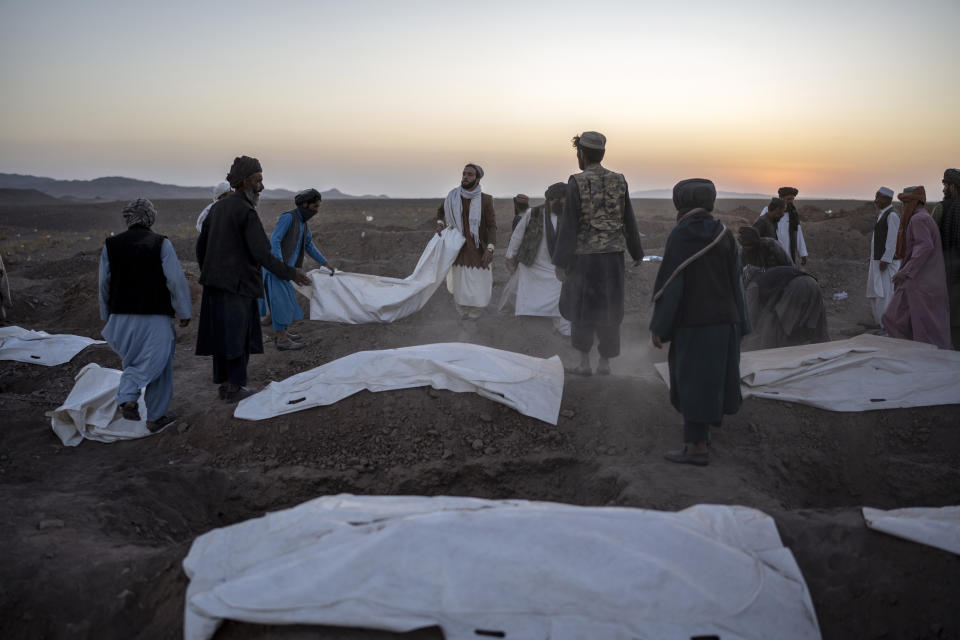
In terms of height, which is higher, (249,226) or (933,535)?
(249,226)

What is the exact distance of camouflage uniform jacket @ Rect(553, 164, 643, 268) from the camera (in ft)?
14.8

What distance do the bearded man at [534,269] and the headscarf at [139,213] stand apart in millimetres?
3786

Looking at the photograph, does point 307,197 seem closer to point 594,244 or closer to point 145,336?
point 145,336

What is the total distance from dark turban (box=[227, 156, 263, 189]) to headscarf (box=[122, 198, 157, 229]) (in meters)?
0.58

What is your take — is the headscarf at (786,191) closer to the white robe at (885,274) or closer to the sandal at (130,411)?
the white robe at (885,274)

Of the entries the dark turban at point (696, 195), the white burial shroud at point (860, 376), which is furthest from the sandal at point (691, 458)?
the dark turban at point (696, 195)

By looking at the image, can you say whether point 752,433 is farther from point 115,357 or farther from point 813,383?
point 115,357

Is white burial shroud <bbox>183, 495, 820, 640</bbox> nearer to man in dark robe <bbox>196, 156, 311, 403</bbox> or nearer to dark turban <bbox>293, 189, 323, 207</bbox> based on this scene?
man in dark robe <bbox>196, 156, 311, 403</bbox>

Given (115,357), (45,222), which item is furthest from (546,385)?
(45,222)

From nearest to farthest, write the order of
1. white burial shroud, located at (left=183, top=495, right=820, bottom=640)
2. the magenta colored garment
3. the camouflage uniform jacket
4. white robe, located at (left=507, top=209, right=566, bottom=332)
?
1. white burial shroud, located at (left=183, top=495, right=820, bottom=640)
2. the camouflage uniform jacket
3. the magenta colored garment
4. white robe, located at (left=507, top=209, right=566, bottom=332)

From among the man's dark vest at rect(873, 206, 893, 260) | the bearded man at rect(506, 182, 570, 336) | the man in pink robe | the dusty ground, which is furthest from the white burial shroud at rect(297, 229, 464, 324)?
the man's dark vest at rect(873, 206, 893, 260)

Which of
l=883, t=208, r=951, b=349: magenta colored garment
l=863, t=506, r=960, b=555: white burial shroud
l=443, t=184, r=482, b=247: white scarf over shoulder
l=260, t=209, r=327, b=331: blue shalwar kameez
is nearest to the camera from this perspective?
l=863, t=506, r=960, b=555: white burial shroud

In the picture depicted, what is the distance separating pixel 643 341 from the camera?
23.3ft

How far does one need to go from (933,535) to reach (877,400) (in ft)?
6.48
